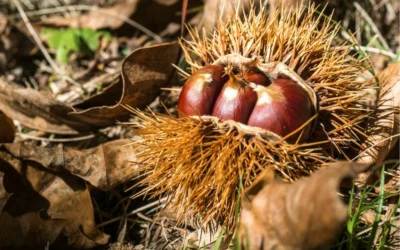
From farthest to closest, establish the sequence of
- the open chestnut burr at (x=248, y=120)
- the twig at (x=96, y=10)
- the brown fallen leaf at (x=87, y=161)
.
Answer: the twig at (x=96, y=10), the brown fallen leaf at (x=87, y=161), the open chestnut burr at (x=248, y=120)

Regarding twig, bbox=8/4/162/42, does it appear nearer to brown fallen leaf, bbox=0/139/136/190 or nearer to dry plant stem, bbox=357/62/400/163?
brown fallen leaf, bbox=0/139/136/190

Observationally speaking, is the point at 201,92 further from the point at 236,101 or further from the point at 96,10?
the point at 96,10

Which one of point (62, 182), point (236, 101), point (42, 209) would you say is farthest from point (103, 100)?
point (236, 101)

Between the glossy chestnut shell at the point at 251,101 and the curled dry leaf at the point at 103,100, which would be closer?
the glossy chestnut shell at the point at 251,101

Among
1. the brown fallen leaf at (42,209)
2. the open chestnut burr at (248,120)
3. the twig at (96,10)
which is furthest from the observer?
the twig at (96,10)

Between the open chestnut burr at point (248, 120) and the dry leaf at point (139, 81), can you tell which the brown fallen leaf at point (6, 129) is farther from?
the open chestnut burr at point (248, 120)

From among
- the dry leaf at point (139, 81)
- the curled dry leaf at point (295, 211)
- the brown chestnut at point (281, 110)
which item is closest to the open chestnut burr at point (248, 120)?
the brown chestnut at point (281, 110)

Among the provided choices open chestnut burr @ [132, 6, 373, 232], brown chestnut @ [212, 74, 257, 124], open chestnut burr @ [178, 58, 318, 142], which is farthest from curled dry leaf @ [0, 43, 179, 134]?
brown chestnut @ [212, 74, 257, 124]
